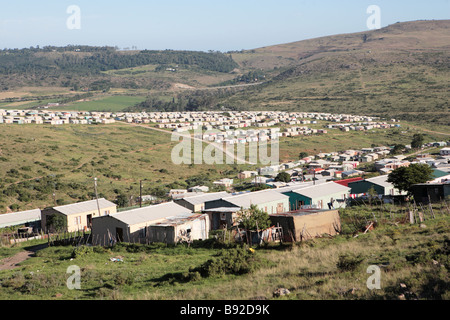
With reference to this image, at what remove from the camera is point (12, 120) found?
76.8 metres

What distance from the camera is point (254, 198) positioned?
27.8 metres

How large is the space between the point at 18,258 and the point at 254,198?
12.2 meters

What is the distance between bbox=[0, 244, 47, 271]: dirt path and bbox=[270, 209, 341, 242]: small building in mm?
10032

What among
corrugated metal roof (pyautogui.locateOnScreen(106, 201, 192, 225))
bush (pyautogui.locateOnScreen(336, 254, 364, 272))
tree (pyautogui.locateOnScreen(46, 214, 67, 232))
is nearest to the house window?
tree (pyautogui.locateOnScreen(46, 214, 67, 232))

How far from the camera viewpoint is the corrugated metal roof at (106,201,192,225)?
76.2 feet

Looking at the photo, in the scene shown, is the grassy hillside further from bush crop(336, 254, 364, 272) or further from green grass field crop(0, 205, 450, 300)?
bush crop(336, 254, 364, 272)

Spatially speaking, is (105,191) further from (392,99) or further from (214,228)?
(392,99)

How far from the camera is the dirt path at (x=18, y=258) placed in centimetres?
1956

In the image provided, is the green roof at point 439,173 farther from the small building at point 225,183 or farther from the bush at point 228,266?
the bush at point 228,266

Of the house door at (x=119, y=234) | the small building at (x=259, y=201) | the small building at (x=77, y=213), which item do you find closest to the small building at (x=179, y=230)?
the house door at (x=119, y=234)

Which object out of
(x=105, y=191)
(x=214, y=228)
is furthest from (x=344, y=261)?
(x=105, y=191)

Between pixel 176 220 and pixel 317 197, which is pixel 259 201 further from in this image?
pixel 176 220

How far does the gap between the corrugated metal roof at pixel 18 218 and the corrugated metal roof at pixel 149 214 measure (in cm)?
986

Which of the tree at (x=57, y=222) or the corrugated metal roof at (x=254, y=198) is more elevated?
the corrugated metal roof at (x=254, y=198)
